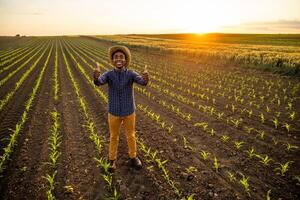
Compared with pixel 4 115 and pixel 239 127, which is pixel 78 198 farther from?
pixel 4 115

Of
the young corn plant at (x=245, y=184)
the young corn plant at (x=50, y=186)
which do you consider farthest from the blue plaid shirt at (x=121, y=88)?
the young corn plant at (x=245, y=184)

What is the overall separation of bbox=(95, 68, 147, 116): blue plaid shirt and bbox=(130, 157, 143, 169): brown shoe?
1.16 m

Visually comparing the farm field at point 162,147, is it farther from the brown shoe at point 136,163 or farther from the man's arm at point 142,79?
the man's arm at point 142,79

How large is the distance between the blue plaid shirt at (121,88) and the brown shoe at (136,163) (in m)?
1.16

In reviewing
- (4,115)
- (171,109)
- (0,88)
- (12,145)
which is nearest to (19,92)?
(0,88)

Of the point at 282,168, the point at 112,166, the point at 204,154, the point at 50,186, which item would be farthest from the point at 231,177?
the point at 50,186

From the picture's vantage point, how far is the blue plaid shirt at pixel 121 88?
427 cm

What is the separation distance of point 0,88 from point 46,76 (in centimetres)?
Result: 367

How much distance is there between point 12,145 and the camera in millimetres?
5832

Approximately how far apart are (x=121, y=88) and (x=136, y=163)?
5.49 ft

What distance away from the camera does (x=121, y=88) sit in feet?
14.1

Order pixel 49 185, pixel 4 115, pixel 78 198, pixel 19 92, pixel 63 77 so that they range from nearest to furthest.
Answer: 1. pixel 78 198
2. pixel 49 185
3. pixel 4 115
4. pixel 19 92
5. pixel 63 77

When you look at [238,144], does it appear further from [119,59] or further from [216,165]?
[119,59]

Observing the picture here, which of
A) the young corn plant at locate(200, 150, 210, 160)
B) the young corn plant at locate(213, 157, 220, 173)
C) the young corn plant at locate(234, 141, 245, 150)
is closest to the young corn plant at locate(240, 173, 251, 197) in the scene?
the young corn plant at locate(213, 157, 220, 173)
